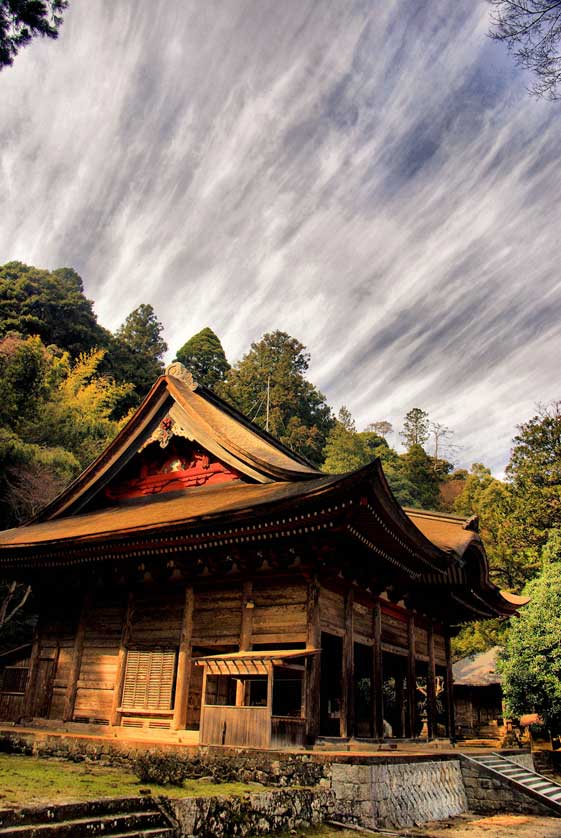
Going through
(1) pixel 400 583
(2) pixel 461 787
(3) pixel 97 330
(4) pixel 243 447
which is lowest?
(2) pixel 461 787

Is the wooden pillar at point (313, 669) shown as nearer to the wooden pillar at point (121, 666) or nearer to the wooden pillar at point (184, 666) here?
the wooden pillar at point (184, 666)

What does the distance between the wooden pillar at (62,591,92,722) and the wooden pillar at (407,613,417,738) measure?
837 cm

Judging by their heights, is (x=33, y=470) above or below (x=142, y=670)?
above

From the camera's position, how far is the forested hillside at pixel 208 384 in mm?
28000

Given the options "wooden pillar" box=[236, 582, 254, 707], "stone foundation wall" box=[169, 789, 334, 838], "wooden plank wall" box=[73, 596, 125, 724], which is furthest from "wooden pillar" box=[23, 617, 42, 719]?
"stone foundation wall" box=[169, 789, 334, 838]

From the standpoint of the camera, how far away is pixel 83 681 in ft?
45.8

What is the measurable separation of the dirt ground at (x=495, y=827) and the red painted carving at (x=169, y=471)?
842cm

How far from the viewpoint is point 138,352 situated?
62.2 meters

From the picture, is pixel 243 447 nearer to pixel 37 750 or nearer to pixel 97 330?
pixel 37 750

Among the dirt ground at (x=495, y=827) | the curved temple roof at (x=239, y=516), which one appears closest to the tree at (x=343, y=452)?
the curved temple roof at (x=239, y=516)

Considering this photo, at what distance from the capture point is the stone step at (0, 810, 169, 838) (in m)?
5.14

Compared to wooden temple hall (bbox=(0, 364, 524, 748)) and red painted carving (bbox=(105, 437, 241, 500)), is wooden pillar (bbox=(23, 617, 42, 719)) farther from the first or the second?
red painted carving (bbox=(105, 437, 241, 500))

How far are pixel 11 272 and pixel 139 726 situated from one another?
161 ft

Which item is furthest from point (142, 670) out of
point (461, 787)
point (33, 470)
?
point (33, 470)
